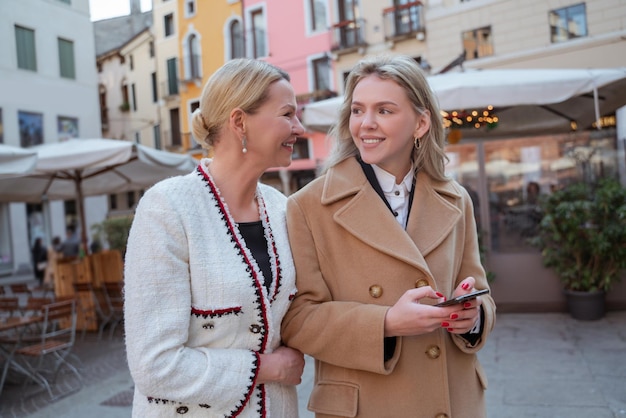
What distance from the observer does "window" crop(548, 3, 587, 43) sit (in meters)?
12.2

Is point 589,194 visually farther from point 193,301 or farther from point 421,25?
point 421,25

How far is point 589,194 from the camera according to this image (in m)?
6.33

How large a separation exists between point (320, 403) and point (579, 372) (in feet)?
11.6

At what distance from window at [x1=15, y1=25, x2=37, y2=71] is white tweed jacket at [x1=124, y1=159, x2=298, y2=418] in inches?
509

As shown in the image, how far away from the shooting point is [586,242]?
592cm

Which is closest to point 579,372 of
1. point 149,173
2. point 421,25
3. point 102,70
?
point 149,173

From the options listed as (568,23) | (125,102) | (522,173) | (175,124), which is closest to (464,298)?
Answer: (522,173)

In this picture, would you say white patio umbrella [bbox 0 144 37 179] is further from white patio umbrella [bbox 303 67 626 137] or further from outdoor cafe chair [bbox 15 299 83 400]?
white patio umbrella [bbox 303 67 626 137]

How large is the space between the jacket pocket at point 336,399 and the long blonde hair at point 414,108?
0.78 meters

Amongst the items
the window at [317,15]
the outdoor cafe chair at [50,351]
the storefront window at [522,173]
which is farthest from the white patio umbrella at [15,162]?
the window at [317,15]

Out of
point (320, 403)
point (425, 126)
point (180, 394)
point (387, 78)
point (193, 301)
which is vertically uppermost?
point (387, 78)

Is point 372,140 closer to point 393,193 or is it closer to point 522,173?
point 393,193

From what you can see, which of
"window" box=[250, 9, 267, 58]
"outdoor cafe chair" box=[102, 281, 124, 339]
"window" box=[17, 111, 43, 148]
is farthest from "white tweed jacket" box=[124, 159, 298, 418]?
"window" box=[250, 9, 267, 58]

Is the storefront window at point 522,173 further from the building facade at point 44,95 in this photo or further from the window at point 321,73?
the window at point 321,73
